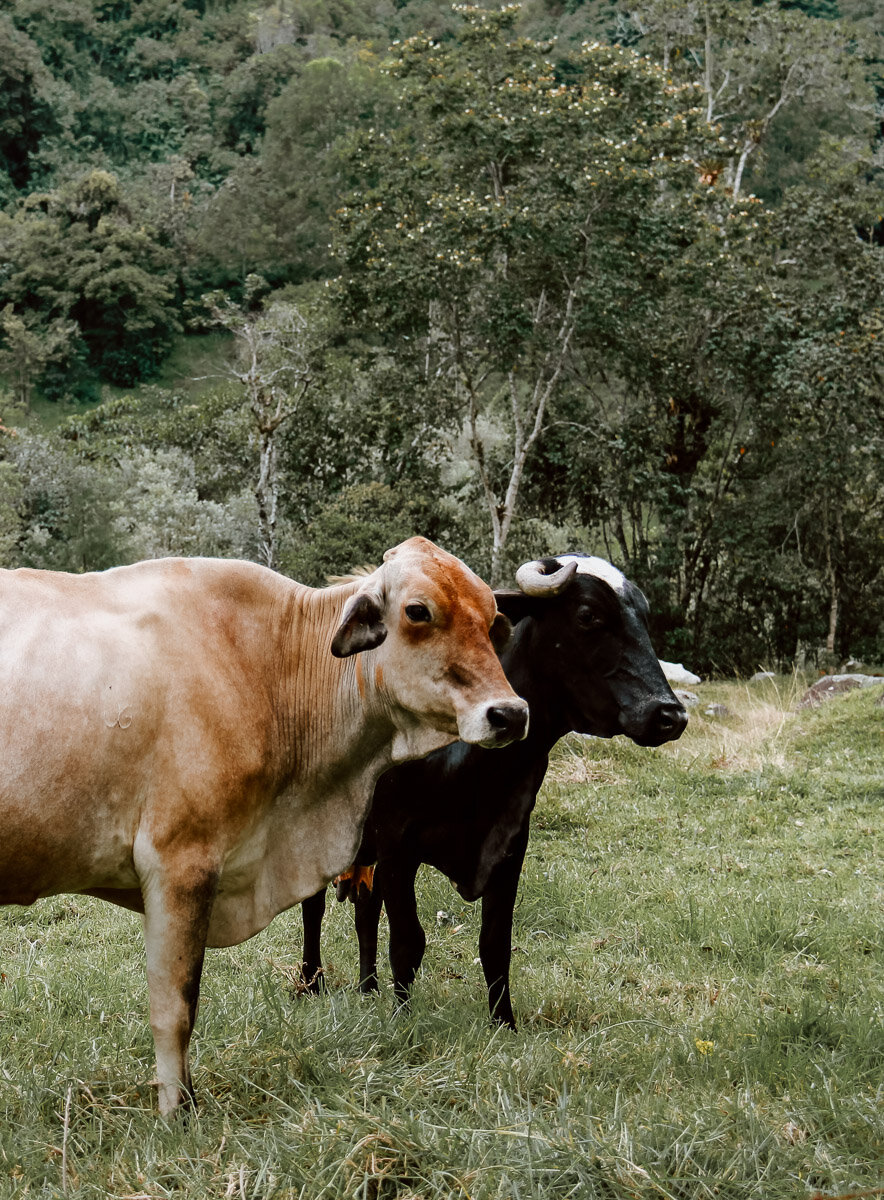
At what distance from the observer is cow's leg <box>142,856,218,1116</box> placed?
2.87 meters

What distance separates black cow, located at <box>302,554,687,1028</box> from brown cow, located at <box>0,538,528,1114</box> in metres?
0.67

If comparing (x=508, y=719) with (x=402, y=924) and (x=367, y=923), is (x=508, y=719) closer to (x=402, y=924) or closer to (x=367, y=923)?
(x=402, y=924)

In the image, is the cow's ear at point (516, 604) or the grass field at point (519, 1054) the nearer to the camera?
the grass field at point (519, 1054)

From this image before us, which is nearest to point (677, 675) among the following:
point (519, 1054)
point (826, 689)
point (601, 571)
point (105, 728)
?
point (826, 689)

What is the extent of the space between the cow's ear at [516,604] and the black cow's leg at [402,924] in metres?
0.99

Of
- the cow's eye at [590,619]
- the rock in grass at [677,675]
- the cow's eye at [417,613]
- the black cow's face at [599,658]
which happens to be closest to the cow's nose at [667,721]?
the black cow's face at [599,658]

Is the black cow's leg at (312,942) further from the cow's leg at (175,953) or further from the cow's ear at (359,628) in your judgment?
the cow's ear at (359,628)

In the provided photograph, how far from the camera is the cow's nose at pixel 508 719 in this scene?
294 centimetres

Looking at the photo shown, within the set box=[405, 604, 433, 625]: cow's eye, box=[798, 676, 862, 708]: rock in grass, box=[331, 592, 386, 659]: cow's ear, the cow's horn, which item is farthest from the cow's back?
box=[798, 676, 862, 708]: rock in grass

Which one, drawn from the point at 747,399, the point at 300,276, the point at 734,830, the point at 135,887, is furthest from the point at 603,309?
the point at 300,276

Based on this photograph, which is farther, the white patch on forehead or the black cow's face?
the white patch on forehead

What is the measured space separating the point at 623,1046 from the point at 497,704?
160cm

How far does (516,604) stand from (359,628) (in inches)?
47.1

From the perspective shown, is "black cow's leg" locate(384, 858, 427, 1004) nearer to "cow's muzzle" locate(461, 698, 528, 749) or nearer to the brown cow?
the brown cow
